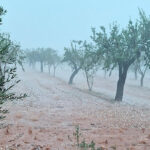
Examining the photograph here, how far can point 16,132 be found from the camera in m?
12.7

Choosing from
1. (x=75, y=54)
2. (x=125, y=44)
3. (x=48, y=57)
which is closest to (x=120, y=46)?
(x=125, y=44)

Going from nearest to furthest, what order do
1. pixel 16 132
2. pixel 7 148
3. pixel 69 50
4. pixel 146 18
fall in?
1. pixel 7 148
2. pixel 16 132
3. pixel 146 18
4. pixel 69 50

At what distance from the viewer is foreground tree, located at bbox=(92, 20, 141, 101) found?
2857cm

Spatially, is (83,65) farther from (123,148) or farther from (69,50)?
(123,148)

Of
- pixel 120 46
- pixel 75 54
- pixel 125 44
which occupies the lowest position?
pixel 75 54

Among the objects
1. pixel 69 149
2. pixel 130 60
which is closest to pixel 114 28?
pixel 130 60

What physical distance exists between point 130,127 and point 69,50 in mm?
39307

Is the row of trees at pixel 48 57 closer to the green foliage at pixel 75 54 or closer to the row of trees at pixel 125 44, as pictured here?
the green foliage at pixel 75 54

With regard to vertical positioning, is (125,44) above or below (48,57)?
above

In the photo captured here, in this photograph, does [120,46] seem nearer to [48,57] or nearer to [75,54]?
[75,54]

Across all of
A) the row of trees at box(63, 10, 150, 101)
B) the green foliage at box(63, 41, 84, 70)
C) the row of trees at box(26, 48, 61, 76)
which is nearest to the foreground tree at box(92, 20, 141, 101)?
the row of trees at box(63, 10, 150, 101)

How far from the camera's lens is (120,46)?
2928cm

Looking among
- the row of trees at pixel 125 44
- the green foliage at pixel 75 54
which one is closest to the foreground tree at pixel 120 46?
the row of trees at pixel 125 44

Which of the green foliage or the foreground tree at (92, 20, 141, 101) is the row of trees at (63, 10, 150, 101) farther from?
the green foliage
